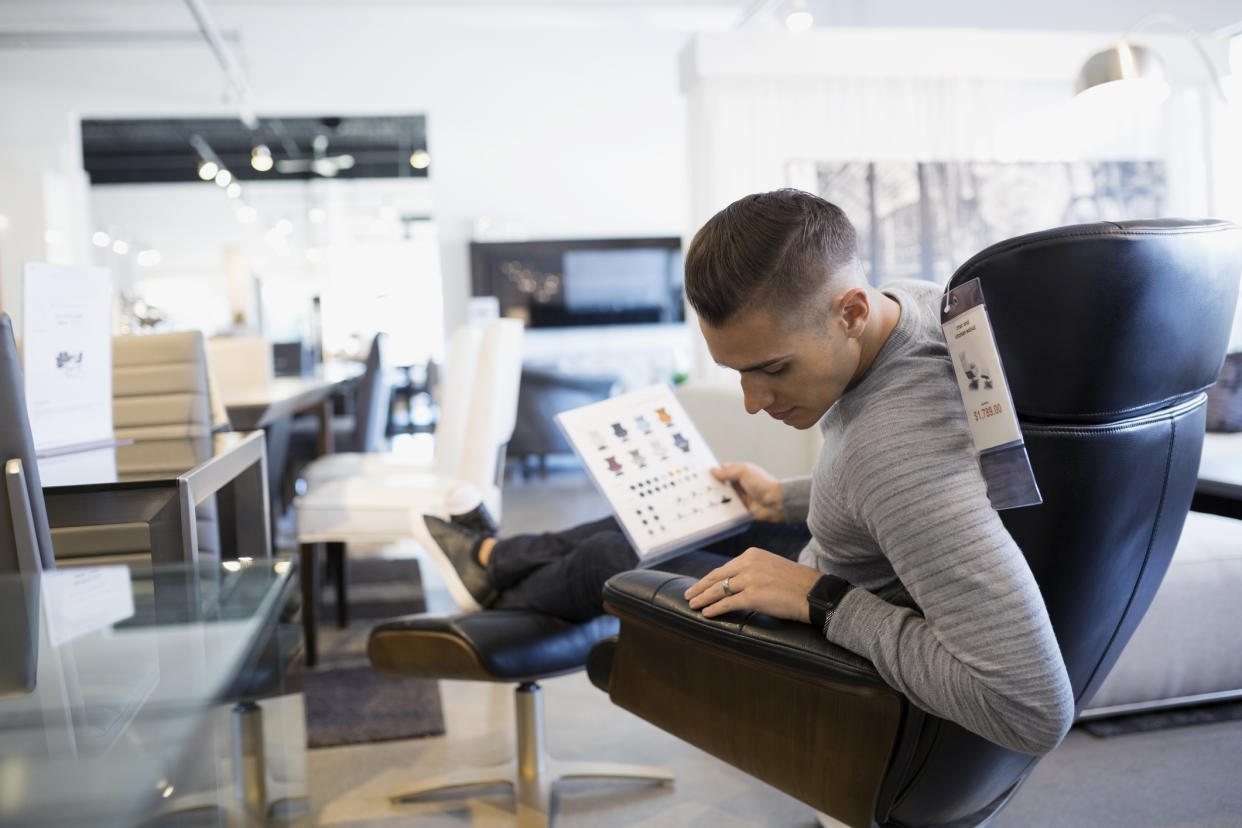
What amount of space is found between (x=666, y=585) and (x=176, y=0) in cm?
788

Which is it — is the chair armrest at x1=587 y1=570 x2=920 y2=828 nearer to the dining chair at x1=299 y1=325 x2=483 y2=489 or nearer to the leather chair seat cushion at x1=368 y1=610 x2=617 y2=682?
the leather chair seat cushion at x1=368 y1=610 x2=617 y2=682

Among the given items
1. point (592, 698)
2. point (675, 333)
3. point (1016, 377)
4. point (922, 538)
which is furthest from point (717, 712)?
point (675, 333)

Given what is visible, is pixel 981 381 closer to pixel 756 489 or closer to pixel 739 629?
pixel 739 629

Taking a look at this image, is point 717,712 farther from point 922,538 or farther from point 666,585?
point 922,538

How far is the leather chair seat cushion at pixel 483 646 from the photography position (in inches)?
68.1

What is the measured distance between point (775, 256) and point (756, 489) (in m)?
0.70

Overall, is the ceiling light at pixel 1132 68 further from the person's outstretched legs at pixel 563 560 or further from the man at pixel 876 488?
the man at pixel 876 488

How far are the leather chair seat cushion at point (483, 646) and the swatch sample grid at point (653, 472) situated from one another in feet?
0.88

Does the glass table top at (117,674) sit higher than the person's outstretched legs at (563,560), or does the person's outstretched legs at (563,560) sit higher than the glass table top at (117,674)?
the glass table top at (117,674)

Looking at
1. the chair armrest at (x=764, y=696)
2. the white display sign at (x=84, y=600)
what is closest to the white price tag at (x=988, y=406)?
the chair armrest at (x=764, y=696)

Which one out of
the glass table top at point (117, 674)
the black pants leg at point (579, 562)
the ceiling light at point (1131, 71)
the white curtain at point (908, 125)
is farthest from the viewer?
the white curtain at point (908, 125)

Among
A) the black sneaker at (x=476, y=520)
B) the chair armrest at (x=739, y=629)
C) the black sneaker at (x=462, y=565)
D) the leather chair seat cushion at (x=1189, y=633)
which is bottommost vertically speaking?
the leather chair seat cushion at (x=1189, y=633)

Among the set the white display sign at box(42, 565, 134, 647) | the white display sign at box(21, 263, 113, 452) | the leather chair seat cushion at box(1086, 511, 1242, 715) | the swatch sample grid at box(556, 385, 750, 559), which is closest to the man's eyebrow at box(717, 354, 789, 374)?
the swatch sample grid at box(556, 385, 750, 559)

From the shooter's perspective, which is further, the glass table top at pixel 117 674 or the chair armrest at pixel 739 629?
the chair armrest at pixel 739 629
